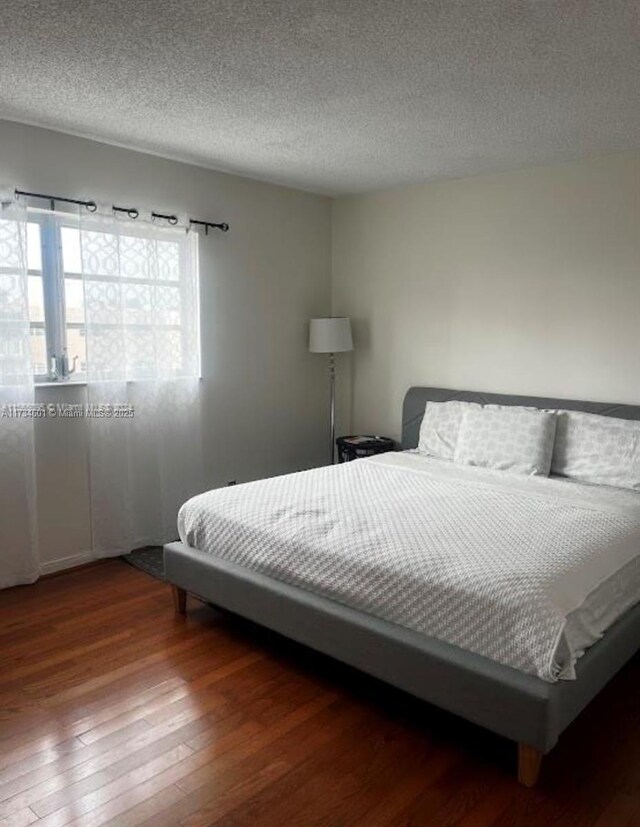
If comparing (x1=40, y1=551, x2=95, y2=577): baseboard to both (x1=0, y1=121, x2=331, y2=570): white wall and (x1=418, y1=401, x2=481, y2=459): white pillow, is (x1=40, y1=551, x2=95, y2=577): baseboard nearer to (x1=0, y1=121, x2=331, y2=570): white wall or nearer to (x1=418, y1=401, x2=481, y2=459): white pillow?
(x1=0, y1=121, x2=331, y2=570): white wall

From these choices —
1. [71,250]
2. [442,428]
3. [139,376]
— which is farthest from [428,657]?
[71,250]

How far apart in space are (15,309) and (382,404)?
268 centimetres

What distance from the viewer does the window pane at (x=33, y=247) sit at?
3365 mm

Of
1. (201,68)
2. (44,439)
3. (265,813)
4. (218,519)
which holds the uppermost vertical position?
(201,68)

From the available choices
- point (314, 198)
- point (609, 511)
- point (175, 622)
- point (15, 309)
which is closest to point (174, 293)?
point (15, 309)

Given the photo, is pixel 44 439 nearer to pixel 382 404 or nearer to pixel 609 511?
pixel 382 404

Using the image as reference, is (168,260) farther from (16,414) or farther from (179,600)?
(179,600)

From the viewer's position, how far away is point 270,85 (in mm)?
2604

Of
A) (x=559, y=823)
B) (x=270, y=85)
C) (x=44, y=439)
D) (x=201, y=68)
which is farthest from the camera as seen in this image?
(x=44, y=439)

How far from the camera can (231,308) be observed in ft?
14.1

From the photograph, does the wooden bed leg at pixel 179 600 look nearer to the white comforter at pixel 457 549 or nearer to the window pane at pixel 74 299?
the white comforter at pixel 457 549

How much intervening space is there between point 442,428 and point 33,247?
2.67 m

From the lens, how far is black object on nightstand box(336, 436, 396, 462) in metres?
4.50

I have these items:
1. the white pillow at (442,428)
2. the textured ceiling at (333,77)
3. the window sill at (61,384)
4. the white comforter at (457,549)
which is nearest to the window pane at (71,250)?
the textured ceiling at (333,77)
